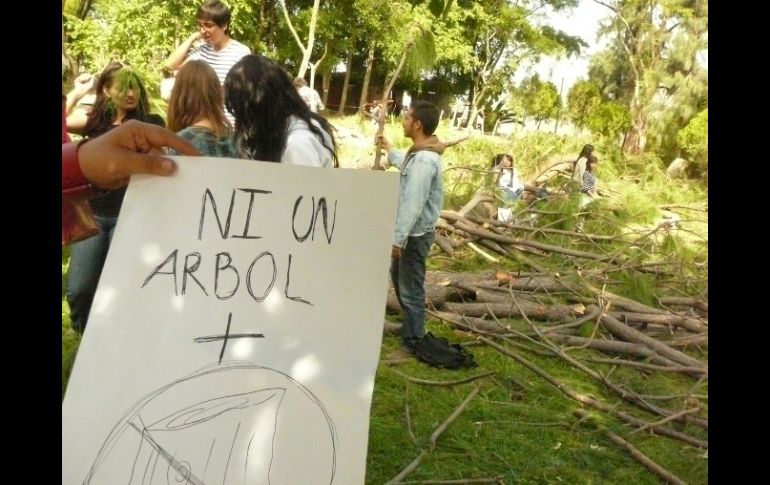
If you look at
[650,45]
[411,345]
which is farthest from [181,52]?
[650,45]

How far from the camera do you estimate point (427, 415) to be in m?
2.01

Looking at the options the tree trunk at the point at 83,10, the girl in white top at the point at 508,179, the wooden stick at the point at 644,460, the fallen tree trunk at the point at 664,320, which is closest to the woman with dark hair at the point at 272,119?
the tree trunk at the point at 83,10

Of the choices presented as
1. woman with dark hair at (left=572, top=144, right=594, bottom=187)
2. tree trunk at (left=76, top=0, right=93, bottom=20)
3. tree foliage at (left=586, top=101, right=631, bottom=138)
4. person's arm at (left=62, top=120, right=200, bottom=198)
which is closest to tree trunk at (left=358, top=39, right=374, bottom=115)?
Result: tree trunk at (left=76, top=0, right=93, bottom=20)

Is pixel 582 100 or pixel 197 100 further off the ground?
pixel 582 100

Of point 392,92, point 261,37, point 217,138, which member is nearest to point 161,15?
point 261,37

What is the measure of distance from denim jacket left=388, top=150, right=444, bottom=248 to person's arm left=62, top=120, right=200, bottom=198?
4.16 ft

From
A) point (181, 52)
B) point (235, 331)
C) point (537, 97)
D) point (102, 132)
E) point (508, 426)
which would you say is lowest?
point (508, 426)

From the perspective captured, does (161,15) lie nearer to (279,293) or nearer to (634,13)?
(279,293)

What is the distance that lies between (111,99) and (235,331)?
0.86m

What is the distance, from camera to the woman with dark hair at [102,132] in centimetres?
85

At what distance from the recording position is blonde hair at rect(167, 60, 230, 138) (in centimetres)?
101

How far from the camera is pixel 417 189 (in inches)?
76.0

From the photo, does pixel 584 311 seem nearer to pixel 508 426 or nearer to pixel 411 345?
pixel 411 345

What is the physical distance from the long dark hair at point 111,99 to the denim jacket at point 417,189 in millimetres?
858
